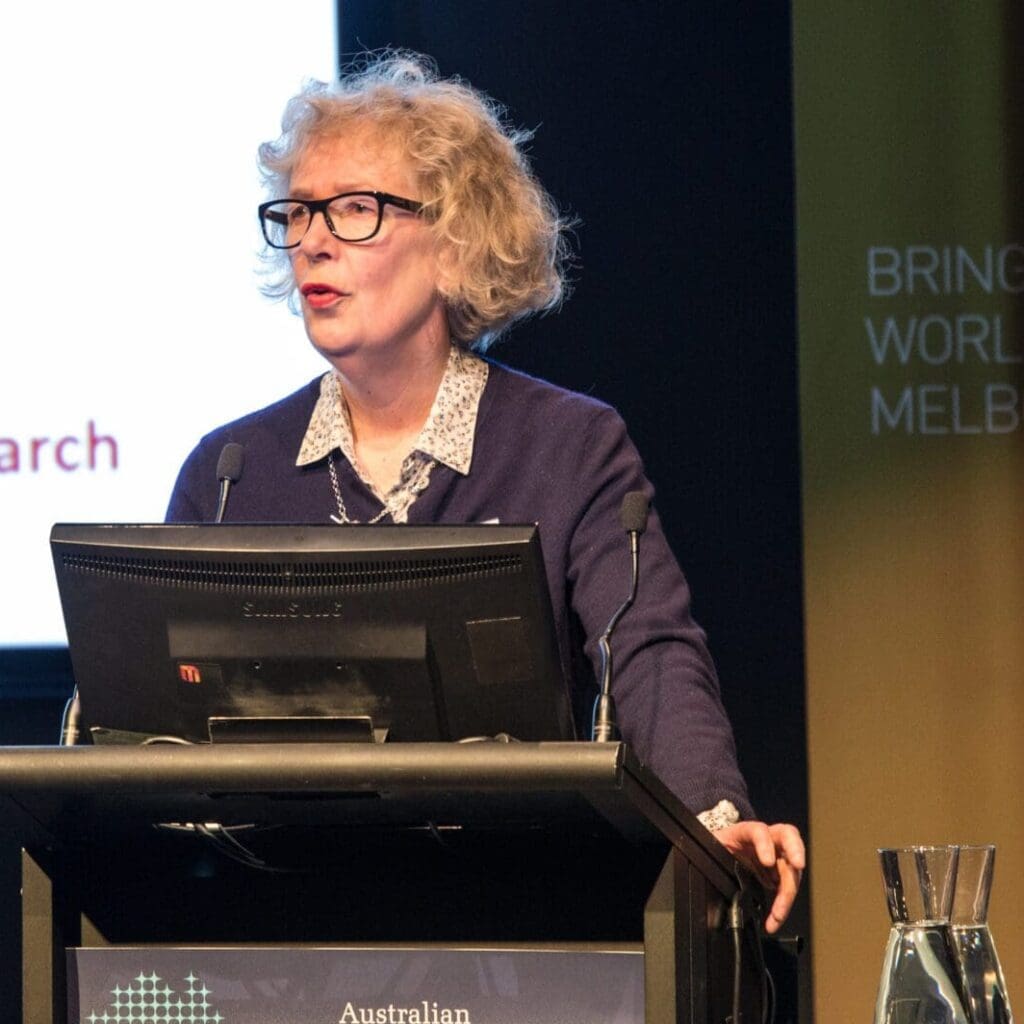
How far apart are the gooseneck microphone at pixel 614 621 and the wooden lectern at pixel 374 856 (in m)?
0.08

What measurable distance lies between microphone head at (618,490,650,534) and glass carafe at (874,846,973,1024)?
0.41 metres

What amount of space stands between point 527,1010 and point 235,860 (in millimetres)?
285

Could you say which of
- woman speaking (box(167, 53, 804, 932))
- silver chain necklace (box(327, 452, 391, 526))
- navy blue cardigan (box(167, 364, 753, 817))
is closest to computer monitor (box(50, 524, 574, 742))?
navy blue cardigan (box(167, 364, 753, 817))

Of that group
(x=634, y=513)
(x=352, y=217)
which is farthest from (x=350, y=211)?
(x=634, y=513)

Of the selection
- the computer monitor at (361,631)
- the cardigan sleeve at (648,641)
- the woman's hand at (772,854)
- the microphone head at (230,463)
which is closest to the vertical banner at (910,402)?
the cardigan sleeve at (648,641)

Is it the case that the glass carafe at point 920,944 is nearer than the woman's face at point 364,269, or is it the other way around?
the glass carafe at point 920,944

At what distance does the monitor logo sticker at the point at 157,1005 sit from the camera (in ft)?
4.81

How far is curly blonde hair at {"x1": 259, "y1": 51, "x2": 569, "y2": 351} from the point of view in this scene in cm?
234

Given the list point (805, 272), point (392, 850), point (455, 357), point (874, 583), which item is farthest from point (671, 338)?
point (392, 850)

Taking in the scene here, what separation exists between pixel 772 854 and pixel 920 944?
396mm

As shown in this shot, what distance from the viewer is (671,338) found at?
331 cm

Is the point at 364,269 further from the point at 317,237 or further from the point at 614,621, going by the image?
the point at 614,621

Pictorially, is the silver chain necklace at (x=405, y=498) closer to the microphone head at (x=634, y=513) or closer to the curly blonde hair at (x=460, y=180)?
the curly blonde hair at (x=460, y=180)

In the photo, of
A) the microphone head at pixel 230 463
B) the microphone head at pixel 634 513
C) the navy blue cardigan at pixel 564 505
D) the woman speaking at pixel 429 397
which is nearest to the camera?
the microphone head at pixel 634 513
